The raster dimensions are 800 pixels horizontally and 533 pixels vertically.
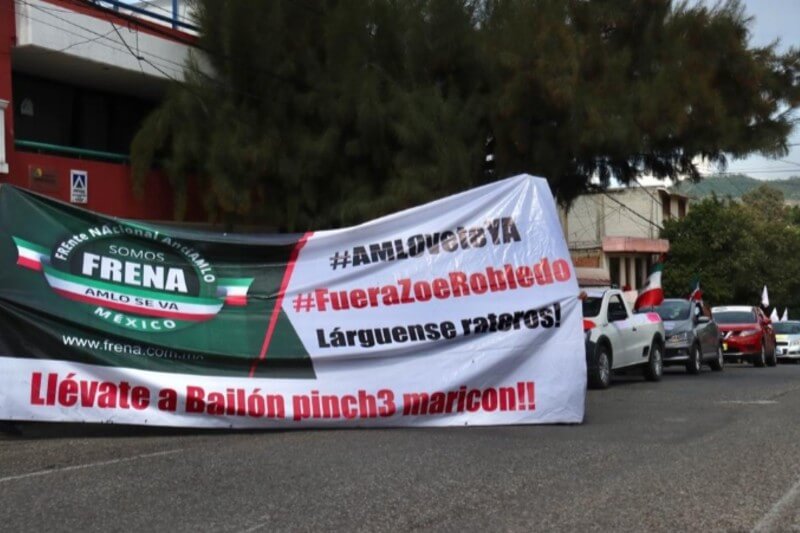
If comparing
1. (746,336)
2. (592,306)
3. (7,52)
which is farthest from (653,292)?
(7,52)

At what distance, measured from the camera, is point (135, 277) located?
11.1 m

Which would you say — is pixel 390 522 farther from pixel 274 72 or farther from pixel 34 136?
pixel 34 136

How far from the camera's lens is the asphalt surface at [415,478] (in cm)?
685

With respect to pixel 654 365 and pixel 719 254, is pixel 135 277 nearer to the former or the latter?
pixel 654 365

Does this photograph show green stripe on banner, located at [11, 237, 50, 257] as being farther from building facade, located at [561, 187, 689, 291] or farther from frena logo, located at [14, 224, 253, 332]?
building facade, located at [561, 187, 689, 291]

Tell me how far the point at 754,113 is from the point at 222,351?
37.5ft

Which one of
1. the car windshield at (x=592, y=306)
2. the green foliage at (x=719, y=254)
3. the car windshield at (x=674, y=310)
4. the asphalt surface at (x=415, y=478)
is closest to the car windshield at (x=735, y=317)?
the car windshield at (x=674, y=310)

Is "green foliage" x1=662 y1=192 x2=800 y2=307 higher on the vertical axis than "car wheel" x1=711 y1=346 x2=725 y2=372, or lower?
higher

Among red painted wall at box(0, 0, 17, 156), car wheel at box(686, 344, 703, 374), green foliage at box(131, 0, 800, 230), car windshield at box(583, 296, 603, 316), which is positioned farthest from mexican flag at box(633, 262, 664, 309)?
red painted wall at box(0, 0, 17, 156)

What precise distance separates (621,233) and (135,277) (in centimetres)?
4179

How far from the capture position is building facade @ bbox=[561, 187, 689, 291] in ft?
148

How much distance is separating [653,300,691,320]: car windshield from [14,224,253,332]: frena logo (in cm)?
1269

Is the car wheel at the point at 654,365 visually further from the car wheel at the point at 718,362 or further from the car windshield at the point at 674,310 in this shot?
the car wheel at the point at 718,362

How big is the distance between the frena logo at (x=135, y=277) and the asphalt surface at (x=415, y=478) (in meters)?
1.29
